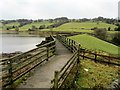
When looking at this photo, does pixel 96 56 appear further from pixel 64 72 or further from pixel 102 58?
pixel 64 72

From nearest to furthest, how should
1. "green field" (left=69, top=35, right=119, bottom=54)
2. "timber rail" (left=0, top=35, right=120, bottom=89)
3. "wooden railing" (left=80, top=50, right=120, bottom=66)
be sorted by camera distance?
"timber rail" (left=0, top=35, right=120, bottom=89)
"wooden railing" (left=80, top=50, right=120, bottom=66)
"green field" (left=69, top=35, right=119, bottom=54)

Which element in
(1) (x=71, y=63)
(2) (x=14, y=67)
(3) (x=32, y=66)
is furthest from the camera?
(3) (x=32, y=66)

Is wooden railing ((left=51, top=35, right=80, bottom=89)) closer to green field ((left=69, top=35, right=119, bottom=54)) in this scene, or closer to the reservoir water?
green field ((left=69, top=35, right=119, bottom=54))

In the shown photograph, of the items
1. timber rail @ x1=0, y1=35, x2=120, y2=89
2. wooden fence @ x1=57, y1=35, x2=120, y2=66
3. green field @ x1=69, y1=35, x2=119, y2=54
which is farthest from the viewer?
green field @ x1=69, y1=35, x2=119, y2=54

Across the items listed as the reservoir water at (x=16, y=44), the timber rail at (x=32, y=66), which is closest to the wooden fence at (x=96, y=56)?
the timber rail at (x=32, y=66)

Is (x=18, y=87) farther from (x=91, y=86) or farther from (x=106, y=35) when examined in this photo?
(x=106, y=35)

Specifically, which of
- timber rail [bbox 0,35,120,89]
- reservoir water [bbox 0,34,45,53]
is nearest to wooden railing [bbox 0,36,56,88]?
timber rail [bbox 0,35,120,89]

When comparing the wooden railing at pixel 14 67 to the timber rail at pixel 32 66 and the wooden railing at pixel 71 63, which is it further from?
the wooden railing at pixel 71 63

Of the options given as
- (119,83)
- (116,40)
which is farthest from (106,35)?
(119,83)

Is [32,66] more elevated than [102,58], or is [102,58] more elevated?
→ [32,66]

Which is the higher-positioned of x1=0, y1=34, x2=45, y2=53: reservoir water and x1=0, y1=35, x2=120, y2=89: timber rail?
x1=0, y1=35, x2=120, y2=89: timber rail

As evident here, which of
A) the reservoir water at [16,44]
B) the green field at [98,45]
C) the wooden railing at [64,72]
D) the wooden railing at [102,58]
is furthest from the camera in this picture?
the reservoir water at [16,44]

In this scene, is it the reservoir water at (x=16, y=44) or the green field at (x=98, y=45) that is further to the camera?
the reservoir water at (x=16, y=44)

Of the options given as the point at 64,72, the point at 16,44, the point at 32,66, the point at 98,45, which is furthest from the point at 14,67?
the point at 16,44
